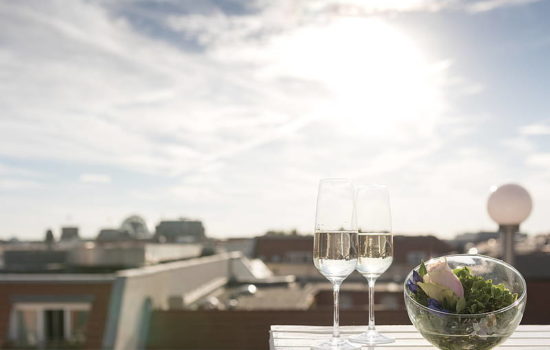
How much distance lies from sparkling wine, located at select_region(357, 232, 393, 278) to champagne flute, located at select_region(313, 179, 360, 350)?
12 cm

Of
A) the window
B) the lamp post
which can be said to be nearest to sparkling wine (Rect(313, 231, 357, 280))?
the lamp post

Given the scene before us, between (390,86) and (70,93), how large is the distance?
17.0 m

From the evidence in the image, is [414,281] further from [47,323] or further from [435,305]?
[47,323]

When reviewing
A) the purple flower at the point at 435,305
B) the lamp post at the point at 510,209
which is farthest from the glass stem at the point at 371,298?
the lamp post at the point at 510,209

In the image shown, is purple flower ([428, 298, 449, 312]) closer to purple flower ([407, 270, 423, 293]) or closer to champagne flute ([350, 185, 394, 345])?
purple flower ([407, 270, 423, 293])

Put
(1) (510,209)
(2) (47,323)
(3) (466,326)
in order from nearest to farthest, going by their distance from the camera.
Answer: (3) (466,326), (1) (510,209), (2) (47,323)

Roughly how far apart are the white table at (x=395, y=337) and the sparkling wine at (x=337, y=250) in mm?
285

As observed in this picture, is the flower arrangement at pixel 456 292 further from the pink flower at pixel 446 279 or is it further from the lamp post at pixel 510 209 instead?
the lamp post at pixel 510 209

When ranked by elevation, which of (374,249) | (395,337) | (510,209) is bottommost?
(395,337)

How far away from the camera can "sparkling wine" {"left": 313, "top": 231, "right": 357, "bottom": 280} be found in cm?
216

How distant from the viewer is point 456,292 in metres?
2.05

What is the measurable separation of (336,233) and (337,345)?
1.20ft

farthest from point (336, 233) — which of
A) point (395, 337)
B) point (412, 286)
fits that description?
point (395, 337)

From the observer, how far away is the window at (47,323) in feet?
59.0
